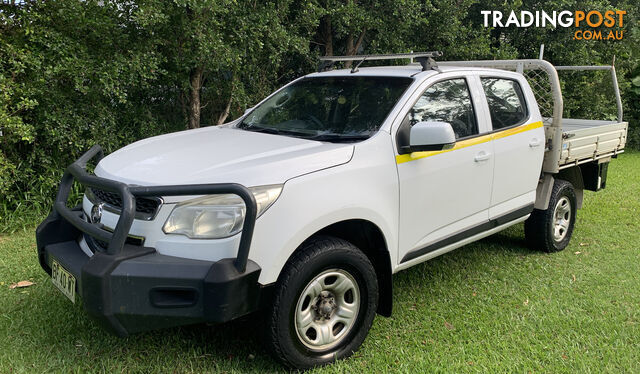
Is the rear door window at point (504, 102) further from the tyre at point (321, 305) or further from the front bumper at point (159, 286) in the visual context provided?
the front bumper at point (159, 286)

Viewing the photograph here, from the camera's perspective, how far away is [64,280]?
2844mm

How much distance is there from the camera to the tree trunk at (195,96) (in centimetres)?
723

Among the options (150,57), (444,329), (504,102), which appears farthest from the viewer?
(150,57)

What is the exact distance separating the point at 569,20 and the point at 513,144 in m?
8.88

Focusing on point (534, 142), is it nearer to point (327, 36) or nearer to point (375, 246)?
point (375, 246)

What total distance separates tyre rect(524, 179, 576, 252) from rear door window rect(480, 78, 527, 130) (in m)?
1.01

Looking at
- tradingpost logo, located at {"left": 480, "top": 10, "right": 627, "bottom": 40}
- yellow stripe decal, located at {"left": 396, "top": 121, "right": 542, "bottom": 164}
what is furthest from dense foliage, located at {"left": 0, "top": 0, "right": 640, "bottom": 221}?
yellow stripe decal, located at {"left": 396, "top": 121, "right": 542, "bottom": 164}

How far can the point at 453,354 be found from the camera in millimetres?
3148

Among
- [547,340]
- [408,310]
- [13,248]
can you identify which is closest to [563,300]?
[547,340]

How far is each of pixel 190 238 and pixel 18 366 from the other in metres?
1.35

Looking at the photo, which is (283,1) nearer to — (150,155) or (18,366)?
(150,155)

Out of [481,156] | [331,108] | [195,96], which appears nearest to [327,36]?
[195,96]

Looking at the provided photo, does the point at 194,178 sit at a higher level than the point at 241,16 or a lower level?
lower

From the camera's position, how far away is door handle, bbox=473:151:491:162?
3.78 m
